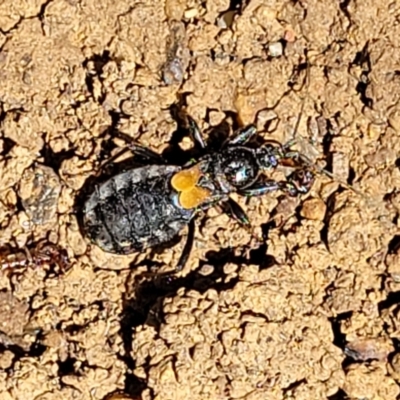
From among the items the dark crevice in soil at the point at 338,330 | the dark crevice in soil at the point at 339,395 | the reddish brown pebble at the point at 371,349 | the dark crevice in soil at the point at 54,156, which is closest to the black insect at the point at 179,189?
the dark crevice in soil at the point at 54,156

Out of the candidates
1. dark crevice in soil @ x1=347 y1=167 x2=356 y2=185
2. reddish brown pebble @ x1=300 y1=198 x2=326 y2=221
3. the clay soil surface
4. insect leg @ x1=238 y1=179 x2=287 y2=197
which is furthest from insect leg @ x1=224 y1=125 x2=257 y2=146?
dark crevice in soil @ x1=347 y1=167 x2=356 y2=185

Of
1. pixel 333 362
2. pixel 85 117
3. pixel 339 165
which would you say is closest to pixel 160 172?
pixel 85 117

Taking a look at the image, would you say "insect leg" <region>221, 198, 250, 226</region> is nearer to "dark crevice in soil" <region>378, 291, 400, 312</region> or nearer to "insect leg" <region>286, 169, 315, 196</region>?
"insect leg" <region>286, 169, 315, 196</region>

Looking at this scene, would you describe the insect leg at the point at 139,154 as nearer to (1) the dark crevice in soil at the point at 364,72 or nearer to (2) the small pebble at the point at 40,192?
(2) the small pebble at the point at 40,192

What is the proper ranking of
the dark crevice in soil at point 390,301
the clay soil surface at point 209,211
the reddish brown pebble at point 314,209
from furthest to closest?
1. the reddish brown pebble at point 314,209
2. the dark crevice in soil at point 390,301
3. the clay soil surface at point 209,211

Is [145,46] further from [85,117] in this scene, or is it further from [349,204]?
[349,204]

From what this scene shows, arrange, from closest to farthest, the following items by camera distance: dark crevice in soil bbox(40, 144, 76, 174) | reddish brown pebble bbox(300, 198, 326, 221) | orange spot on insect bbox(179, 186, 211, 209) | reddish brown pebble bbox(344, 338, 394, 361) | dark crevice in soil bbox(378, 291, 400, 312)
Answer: reddish brown pebble bbox(344, 338, 394, 361) → dark crevice in soil bbox(378, 291, 400, 312) → reddish brown pebble bbox(300, 198, 326, 221) → orange spot on insect bbox(179, 186, 211, 209) → dark crevice in soil bbox(40, 144, 76, 174)
